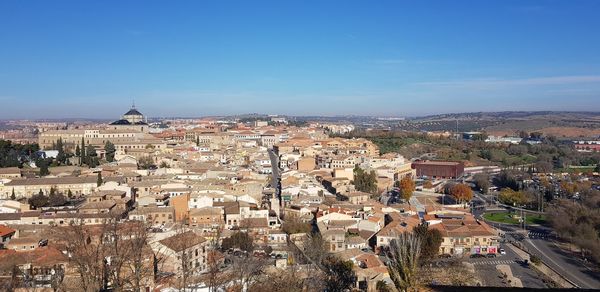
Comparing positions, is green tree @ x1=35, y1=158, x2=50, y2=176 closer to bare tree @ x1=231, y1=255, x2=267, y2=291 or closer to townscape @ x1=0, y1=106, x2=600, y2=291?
townscape @ x1=0, y1=106, x2=600, y2=291

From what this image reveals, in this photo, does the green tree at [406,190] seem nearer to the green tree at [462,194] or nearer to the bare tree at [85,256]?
the green tree at [462,194]

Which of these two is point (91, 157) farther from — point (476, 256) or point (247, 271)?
point (247, 271)

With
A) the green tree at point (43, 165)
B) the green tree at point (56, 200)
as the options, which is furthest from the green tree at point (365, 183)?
the green tree at point (43, 165)

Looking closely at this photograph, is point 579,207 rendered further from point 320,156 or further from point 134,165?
point 134,165

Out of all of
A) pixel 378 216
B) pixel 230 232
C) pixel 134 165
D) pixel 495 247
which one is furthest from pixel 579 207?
pixel 134 165

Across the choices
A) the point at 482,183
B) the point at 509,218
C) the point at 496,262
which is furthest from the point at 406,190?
the point at 496,262

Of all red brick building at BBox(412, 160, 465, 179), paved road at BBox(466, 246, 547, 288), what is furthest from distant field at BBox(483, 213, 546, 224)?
red brick building at BBox(412, 160, 465, 179)
